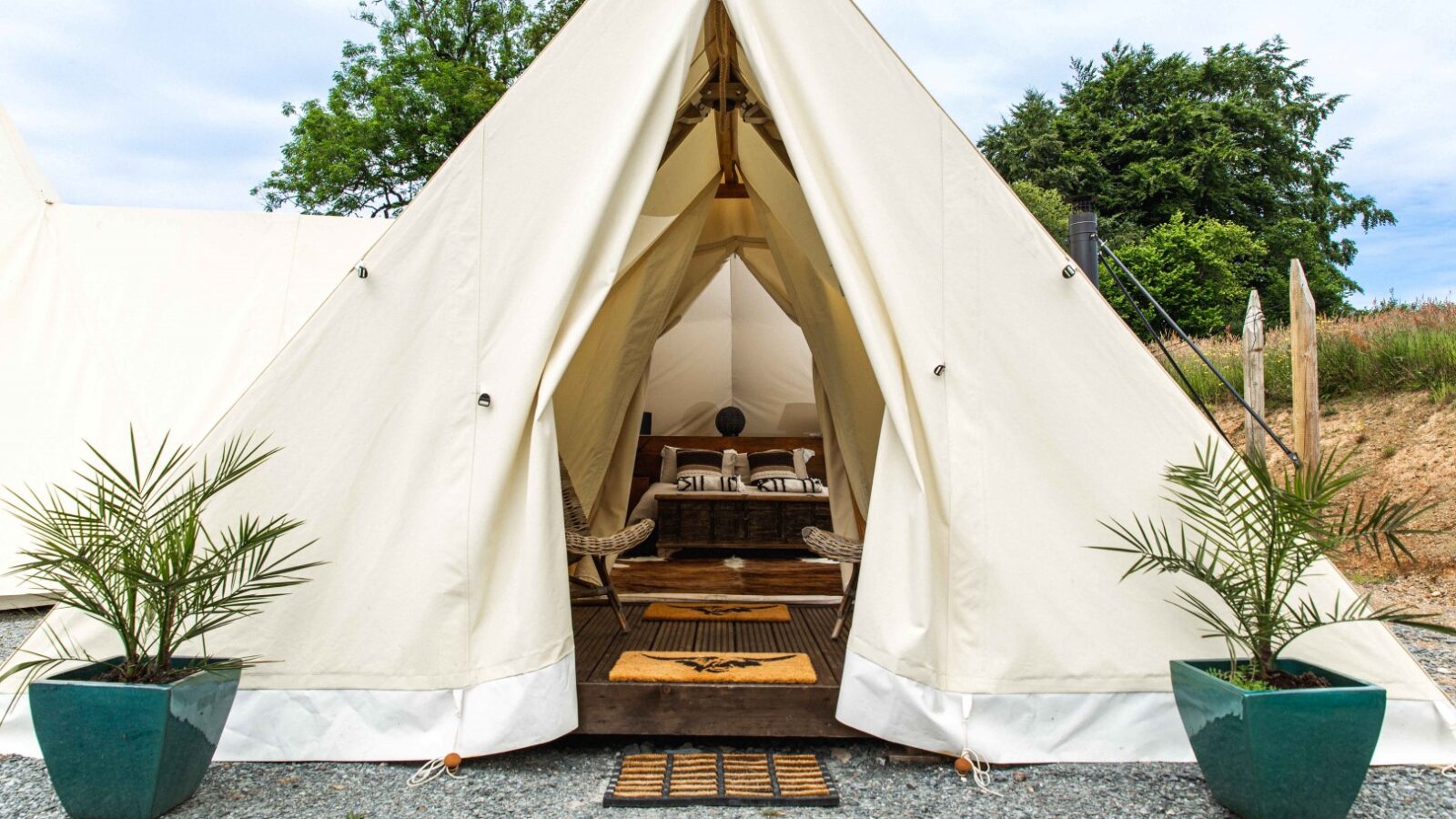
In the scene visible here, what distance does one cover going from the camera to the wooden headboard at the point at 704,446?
22.6 ft

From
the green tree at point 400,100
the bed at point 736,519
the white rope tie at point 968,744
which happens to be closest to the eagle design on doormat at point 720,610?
the white rope tie at point 968,744

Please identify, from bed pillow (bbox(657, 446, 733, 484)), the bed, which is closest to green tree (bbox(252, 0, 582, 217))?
bed pillow (bbox(657, 446, 733, 484))

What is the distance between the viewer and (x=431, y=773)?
2477mm

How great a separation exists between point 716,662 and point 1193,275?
17228mm

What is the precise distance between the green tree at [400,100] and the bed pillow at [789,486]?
12240 millimetres

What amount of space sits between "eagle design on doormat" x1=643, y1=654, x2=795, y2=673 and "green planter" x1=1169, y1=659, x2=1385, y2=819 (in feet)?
4.67

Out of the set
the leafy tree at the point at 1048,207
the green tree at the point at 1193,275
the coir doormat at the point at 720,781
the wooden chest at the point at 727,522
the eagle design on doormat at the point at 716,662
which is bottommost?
the coir doormat at the point at 720,781

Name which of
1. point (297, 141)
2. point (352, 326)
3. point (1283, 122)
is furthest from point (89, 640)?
point (1283, 122)

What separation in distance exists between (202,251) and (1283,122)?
23784 mm

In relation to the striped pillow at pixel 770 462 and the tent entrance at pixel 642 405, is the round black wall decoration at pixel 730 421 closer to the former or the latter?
the striped pillow at pixel 770 462

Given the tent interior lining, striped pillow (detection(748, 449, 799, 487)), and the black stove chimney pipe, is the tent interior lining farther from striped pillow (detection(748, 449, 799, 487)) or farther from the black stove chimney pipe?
striped pillow (detection(748, 449, 799, 487))

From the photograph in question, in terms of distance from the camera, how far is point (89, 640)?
2.44 m

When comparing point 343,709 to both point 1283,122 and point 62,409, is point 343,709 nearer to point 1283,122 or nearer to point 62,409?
point 62,409

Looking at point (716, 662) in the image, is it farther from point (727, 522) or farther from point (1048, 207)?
point (1048, 207)
